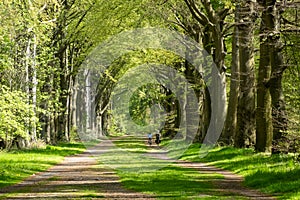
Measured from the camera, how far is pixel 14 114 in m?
29.2

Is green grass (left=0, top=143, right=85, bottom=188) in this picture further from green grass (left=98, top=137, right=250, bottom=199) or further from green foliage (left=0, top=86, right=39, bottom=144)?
green grass (left=98, top=137, right=250, bottom=199)

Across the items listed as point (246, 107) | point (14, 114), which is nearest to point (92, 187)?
point (246, 107)

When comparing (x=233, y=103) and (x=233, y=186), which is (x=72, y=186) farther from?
(x=233, y=103)

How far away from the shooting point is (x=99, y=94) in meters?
64.5

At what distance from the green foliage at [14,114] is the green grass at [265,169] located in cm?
859

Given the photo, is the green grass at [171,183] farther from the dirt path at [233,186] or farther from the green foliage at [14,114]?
the green foliage at [14,114]

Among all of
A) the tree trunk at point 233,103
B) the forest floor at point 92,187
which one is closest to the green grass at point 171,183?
the forest floor at point 92,187

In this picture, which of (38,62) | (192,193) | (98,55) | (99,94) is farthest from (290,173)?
(99,94)

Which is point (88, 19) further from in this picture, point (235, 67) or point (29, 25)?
point (235, 67)

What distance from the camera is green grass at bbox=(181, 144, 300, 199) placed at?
14558mm

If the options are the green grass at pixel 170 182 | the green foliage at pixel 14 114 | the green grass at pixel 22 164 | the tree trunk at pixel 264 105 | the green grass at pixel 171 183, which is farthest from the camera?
the green foliage at pixel 14 114

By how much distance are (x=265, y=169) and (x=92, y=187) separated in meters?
5.09

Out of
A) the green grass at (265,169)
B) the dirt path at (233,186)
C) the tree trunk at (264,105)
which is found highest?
the tree trunk at (264,105)

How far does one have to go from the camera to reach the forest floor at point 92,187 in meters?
14.2
